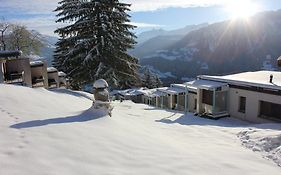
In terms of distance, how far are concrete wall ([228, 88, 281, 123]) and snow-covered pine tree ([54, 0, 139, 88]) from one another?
816 cm

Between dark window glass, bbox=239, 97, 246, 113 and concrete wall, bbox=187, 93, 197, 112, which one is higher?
dark window glass, bbox=239, 97, 246, 113

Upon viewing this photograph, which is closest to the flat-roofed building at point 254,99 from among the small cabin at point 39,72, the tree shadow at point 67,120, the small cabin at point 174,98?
the small cabin at point 174,98

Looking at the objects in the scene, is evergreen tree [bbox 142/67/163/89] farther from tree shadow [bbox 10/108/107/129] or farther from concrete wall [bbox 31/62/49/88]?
tree shadow [bbox 10/108/107/129]

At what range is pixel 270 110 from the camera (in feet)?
60.9

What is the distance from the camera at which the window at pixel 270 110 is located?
717 inches

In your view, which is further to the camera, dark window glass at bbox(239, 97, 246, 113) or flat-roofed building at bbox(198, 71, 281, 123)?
dark window glass at bbox(239, 97, 246, 113)

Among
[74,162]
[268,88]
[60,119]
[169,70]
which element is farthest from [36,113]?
[169,70]

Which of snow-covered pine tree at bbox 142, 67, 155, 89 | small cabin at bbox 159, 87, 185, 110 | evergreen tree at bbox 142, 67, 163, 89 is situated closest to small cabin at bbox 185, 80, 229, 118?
small cabin at bbox 159, 87, 185, 110

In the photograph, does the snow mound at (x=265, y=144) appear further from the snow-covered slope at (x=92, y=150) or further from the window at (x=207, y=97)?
the window at (x=207, y=97)

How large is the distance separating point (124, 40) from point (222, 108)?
948 centimetres

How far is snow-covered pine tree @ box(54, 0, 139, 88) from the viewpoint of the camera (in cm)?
2330

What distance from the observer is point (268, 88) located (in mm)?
18047

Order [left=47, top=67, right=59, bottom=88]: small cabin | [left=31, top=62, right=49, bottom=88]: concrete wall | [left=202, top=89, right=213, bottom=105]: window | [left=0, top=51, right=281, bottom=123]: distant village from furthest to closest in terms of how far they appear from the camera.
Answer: [left=47, top=67, right=59, bottom=88]: small cabin
[left=31, top=62, right=49, bottom=88]: concrete wall
[left=202, top=89, right=213, bottom=105]: window
[left=0, top=51, right=281, bottom=123]: distant village

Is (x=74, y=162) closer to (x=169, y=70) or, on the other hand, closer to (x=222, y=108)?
(x=222, y=108)
